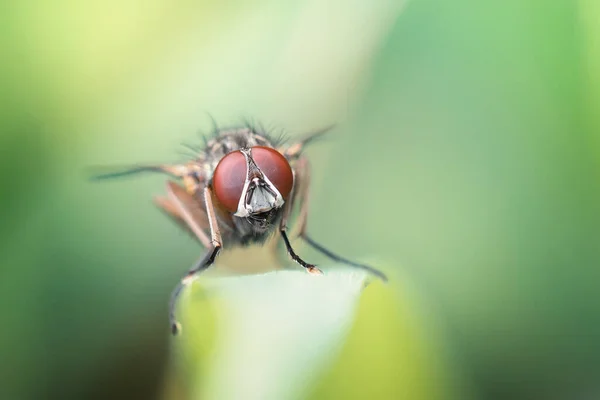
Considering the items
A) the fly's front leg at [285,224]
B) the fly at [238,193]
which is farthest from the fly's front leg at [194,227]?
the fly's front leg at [285,224]

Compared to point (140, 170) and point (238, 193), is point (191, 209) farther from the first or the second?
point (238, 193)

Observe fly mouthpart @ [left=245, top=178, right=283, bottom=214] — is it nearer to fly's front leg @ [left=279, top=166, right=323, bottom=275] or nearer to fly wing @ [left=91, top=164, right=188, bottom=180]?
fly's front leg @ [left=279, top=166, right=323, bottom=275]

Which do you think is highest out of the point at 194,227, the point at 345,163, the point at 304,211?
the point at 345,163

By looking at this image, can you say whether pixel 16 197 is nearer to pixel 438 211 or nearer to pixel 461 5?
pixel 438 211

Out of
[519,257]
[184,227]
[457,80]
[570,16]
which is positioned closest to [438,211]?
[519,257]

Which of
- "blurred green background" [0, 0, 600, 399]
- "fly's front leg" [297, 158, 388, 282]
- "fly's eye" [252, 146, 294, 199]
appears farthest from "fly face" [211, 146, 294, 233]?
"blurred green background" [0, 0, 600, 399]

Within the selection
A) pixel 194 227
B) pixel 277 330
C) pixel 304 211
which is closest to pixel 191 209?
pixel 194 227
